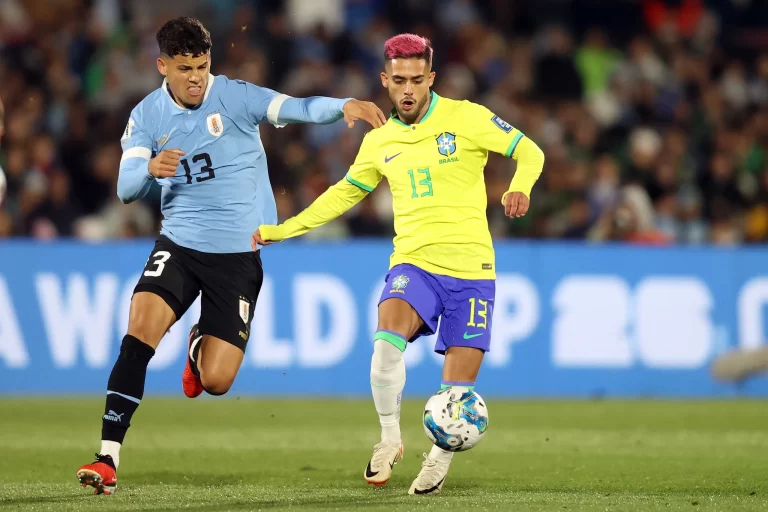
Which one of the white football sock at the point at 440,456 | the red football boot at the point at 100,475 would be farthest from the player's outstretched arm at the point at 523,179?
the red football boot at the point at 100,475

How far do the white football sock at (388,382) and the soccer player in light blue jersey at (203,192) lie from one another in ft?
3.16

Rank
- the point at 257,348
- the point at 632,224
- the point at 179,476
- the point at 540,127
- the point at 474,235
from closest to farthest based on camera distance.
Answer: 1. the point at 474,235
2. the point at 179,476
3. the point at 257,348
4. the point at 632,224
5. the point at 540,127

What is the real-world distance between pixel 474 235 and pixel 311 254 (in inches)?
267

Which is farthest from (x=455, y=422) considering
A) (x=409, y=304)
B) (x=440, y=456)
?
(x=409, y=304)

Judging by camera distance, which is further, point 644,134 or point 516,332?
point 644,134

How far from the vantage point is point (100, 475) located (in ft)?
22.9

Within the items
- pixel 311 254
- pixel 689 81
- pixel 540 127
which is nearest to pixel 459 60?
pixel 540 127

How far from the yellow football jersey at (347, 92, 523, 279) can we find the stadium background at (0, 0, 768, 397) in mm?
6315

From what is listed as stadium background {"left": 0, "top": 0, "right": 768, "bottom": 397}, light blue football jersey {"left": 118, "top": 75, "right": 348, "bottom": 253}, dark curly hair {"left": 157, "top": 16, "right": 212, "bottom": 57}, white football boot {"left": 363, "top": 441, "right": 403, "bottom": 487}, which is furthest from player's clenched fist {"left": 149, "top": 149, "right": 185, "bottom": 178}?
stadium background {"left": 0, "top": 0, "right": 768, "bottom": 397}

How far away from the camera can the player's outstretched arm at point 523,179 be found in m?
7.04

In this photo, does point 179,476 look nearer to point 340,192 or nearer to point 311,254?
point 340,192

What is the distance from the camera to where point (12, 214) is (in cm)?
1498

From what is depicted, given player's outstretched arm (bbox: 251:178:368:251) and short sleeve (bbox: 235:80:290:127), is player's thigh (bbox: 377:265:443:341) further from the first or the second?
short sleeve (bbox: 235:80:290:127)

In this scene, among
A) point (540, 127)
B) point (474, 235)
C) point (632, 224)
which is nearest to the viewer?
point (474, 235)
